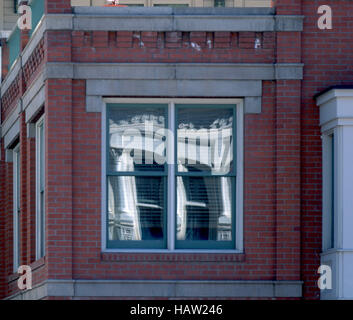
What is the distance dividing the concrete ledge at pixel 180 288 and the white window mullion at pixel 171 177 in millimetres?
684

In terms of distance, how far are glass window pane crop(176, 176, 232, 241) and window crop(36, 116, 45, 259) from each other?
105 inches

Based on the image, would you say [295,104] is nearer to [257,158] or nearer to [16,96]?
[257,158]

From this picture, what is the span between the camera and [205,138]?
18.6 m

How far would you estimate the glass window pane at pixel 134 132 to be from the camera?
1852 centimetres

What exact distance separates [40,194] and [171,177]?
2720 mm

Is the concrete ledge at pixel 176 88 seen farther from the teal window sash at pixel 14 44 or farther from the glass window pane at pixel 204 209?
the teal window sash at pixel 14 44

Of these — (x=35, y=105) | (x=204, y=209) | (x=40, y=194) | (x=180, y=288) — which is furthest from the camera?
(x=40, y=194)

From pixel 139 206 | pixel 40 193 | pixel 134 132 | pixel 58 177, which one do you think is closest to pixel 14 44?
pixel 40 193

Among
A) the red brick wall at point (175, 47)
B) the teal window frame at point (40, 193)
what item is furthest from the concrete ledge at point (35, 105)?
the red brick wall at point (175, 47)

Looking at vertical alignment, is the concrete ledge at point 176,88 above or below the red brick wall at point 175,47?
below

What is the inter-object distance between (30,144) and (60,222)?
312cm

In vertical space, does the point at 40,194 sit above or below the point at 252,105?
below

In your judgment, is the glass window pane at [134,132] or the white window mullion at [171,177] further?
the glass window pane at [134,132]

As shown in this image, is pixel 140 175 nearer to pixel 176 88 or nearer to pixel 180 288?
pixel 176 88
